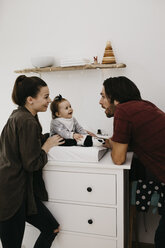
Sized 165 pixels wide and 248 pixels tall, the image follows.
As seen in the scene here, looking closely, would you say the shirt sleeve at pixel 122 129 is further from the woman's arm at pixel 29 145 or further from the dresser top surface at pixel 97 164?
the woman's arm at pixel 29 145

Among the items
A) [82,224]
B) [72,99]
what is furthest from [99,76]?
[82,224]

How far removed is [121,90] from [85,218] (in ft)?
2.87

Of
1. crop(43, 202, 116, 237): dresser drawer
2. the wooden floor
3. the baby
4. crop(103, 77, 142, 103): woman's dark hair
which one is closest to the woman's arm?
the baby

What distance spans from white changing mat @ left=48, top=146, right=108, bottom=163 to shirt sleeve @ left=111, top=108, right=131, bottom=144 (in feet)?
0.68

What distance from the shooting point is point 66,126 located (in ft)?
6.09

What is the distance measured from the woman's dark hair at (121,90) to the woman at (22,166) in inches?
16.5

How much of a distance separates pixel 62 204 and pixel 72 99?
100 cm

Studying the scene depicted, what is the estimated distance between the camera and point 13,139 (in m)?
1.49

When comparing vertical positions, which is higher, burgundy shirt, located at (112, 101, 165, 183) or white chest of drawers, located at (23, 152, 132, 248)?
burgundy shirt, located at (112, 101, 165, 183)

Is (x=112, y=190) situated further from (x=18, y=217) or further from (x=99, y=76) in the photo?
(x=99, y=76)

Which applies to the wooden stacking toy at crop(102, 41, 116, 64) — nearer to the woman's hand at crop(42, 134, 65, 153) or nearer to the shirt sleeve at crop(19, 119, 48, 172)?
the woman's hand at crop(42, 134, 65, 153)

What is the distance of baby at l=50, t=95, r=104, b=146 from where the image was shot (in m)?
1.75

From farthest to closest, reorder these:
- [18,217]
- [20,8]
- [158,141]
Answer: [20,8] < [18,217] < [158,141]

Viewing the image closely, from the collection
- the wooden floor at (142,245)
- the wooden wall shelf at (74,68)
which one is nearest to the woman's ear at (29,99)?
the wooden wall shelf at (74,68)
